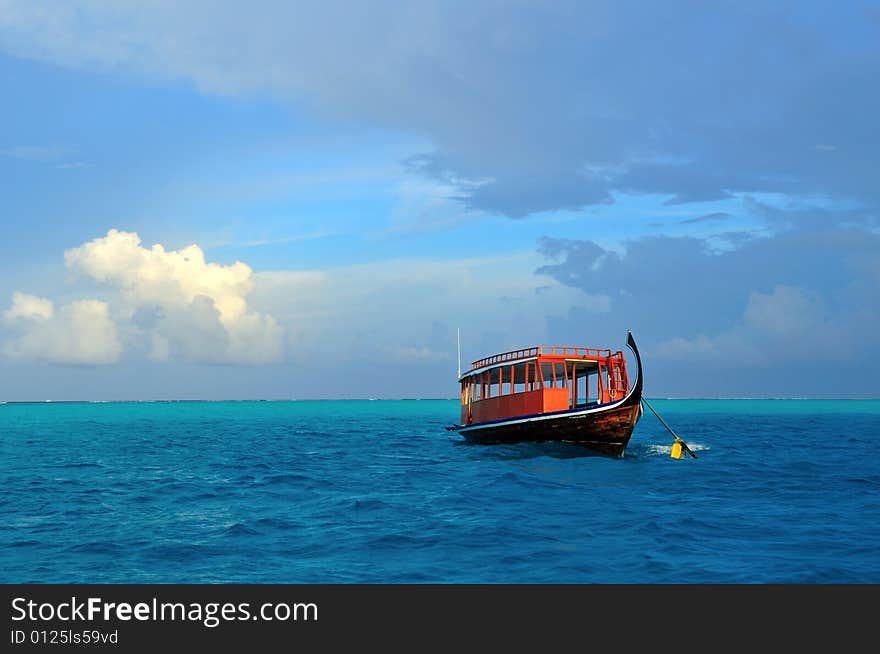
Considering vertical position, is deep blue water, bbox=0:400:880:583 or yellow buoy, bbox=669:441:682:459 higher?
yellow buoy, bbox=669:441:682:459

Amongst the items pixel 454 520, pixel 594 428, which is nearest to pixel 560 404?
pixel 594 428

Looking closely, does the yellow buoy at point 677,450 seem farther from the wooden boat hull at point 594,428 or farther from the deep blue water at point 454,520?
the wooden boat hull at point 594,428

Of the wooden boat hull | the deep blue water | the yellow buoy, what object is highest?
the wooden boat hull

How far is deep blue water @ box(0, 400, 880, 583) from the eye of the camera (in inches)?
497

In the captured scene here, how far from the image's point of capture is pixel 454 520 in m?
16.8

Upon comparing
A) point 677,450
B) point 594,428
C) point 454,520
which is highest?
point 594,428

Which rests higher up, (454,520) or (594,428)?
(594,428)

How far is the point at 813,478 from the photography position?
83.1 feet

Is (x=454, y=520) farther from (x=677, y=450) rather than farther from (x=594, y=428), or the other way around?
(x=677, y=450)

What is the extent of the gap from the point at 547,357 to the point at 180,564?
19.4 metres
